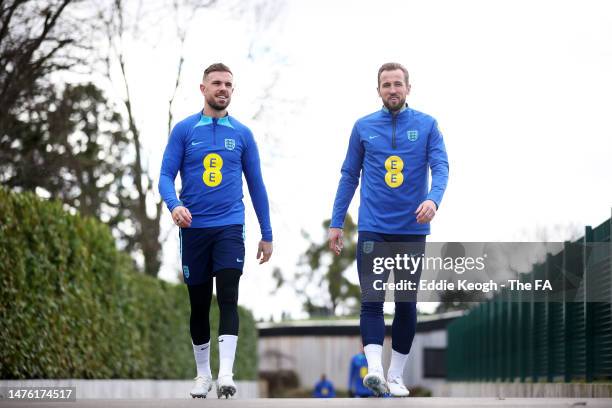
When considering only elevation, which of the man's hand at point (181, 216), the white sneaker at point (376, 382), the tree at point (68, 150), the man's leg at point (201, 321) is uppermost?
the tree at point (68, 150)

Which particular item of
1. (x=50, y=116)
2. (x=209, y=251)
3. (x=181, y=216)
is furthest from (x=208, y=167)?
(x=50, y=116)

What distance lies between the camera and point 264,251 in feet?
28.7

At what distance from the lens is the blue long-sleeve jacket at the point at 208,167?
839cm

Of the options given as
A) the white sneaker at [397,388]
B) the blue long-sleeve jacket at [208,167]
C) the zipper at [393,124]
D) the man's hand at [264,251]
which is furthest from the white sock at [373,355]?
the zipper at [393,124]

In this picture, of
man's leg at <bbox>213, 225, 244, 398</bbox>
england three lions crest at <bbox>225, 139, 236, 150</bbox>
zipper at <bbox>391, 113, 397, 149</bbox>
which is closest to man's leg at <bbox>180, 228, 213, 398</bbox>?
man's leg at <bbox>213, 225, 244, 398</bbox>

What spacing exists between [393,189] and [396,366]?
1295 mm

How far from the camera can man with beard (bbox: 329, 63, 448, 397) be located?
27.5 ft

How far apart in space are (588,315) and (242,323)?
23466 millimetres

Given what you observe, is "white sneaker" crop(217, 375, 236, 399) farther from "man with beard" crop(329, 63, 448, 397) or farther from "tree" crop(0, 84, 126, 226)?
"tree" crop(0, 84, 126, 226)

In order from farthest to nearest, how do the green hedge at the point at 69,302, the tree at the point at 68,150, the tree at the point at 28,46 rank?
the tree at the point at 68,150, the tree at the point at 28,46, the green hedge at the point at 69,302

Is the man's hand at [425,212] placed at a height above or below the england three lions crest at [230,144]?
below

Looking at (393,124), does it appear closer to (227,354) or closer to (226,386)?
(227,354)

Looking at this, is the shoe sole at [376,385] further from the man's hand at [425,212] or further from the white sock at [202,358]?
the white sock at [202,358]

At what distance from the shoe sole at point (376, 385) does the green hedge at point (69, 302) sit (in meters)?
6.30
